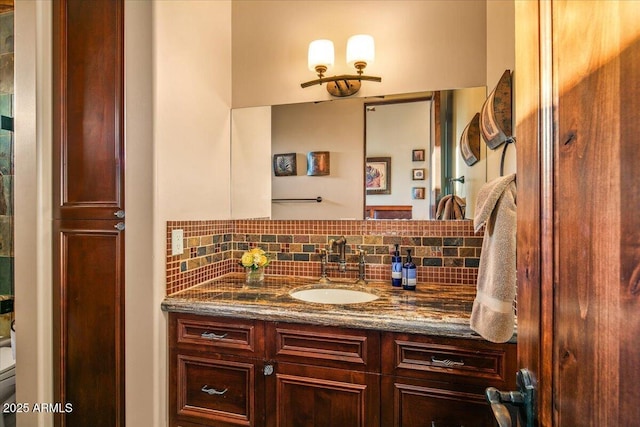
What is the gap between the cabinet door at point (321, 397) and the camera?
123 cm

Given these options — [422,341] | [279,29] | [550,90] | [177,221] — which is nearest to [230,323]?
[177,221]

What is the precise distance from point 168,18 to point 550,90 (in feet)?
5.33

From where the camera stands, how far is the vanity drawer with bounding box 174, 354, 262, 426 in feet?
4.47

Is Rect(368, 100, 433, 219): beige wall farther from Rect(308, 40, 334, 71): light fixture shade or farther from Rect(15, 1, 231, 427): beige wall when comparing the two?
Rect(15, 1, 231, 427): beige wall

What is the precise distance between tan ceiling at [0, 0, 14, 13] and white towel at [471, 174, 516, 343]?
3.10 meters

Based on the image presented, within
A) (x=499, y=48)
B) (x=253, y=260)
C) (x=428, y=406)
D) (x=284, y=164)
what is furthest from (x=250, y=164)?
(x=428, y=406)

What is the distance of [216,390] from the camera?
1.40 meters

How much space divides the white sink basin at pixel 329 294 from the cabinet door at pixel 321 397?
1.45 feet

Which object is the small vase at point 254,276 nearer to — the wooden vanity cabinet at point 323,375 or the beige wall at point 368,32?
the wooden vanity cabinet at point 323,375

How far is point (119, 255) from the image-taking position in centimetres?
149

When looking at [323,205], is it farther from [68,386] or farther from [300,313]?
[68,386]

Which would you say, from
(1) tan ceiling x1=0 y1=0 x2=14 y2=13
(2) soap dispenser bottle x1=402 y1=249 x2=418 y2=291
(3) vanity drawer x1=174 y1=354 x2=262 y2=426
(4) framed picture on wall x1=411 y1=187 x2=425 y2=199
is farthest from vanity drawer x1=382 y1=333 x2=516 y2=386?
(1) tan ceiling x1=0 y1=0 x2=14 y2=13

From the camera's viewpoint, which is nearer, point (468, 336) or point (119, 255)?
point (468, 336)

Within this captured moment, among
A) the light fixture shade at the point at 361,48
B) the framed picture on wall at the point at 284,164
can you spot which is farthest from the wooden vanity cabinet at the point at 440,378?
the light fixture shade at the point at 361,48
